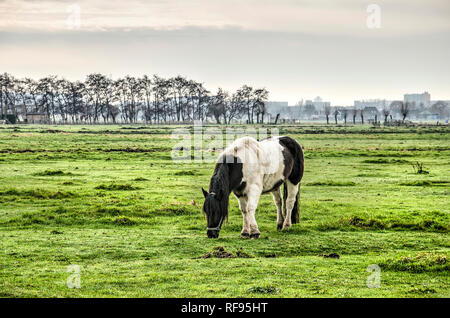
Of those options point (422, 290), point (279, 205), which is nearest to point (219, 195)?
point (279, 205)

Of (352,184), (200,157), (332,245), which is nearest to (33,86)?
(200,157)

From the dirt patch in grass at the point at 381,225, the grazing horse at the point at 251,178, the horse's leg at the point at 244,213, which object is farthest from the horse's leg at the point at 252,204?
the dirt patch in grass at the point at 381,225

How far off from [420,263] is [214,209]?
184 inches

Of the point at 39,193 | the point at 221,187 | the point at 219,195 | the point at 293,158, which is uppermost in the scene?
the point at 293,158

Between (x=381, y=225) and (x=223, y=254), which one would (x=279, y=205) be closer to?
(x=381, y=225)

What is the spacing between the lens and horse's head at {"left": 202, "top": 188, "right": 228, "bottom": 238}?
468 inches

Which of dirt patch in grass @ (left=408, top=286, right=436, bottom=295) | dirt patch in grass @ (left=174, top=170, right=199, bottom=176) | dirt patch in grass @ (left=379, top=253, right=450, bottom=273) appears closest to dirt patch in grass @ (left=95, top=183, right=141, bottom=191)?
dirt patch in grass @ (left=174, top=170, right=199, bottom=176)

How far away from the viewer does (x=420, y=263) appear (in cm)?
1012

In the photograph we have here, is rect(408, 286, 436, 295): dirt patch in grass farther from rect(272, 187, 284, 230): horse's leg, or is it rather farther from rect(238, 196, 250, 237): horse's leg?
rect(272, 187, 284, 230): horse's leg

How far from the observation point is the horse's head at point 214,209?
39.0 ft

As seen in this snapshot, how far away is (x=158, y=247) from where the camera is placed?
39.4 feet

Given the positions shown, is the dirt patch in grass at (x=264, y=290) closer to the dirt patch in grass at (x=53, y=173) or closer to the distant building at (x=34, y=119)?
the dirt patch in grass at (x=53, y=173)
